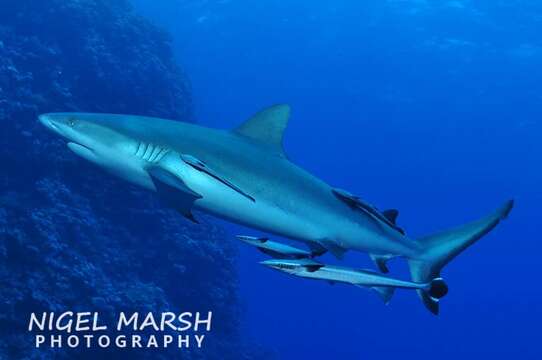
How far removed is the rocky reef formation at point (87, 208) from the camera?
1055 centimetres

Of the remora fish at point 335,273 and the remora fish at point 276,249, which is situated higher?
the remora fish at point 276,249

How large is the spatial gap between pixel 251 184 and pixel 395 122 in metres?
62.3

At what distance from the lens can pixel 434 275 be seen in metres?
5.31

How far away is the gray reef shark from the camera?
14.4 ft

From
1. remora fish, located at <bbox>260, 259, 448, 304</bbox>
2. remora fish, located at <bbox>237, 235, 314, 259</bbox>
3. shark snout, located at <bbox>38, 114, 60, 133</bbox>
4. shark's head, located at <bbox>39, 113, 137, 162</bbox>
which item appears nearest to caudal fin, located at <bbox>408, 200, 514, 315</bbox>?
remora fish, located at <bbox>260, 259, 448, 304</bbox>

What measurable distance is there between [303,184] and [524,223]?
8104cm

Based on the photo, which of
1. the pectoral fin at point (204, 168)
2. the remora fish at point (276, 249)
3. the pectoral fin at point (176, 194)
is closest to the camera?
the pectoral fin at point (176, 194)

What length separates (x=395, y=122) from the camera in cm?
6391

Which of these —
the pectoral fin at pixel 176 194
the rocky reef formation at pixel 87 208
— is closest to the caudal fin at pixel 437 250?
the pectoral fin at pixel 176 194

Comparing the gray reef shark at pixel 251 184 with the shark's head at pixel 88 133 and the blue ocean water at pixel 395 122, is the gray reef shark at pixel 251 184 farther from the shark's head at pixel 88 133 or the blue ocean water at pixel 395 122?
the blue ocean water at pixel 395 122

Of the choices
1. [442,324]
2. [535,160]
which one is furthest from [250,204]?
[442,324]

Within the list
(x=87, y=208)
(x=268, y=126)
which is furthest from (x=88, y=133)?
(x=87, y=208)

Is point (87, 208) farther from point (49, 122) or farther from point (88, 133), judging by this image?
point (88, 133)

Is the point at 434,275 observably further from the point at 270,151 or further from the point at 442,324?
the point at 442,324
